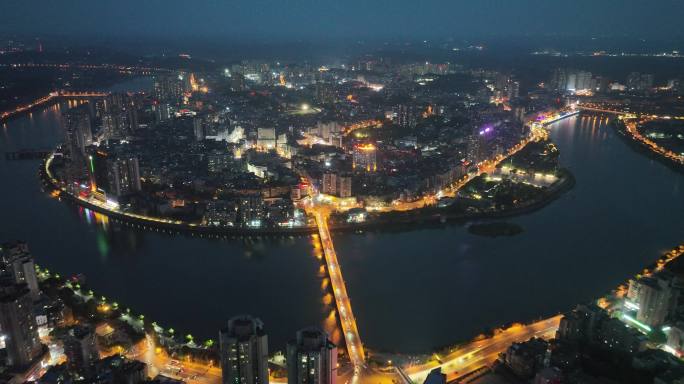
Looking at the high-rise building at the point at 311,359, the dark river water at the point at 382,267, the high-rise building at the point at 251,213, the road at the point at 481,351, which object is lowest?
the dark river water at the point at 382,267

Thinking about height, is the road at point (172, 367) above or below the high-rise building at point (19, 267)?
below

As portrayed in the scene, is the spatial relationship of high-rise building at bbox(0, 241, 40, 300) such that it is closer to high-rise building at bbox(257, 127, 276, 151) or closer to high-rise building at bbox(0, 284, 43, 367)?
high-rise building at bbox(0, 284, 43, 367)

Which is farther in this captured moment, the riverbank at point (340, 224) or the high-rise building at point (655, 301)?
the riverbank at point (340, 224)

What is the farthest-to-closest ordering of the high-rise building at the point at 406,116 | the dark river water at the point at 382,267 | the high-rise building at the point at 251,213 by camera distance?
the high-rise building at the point at 406,116 < the high-rise building at the point at 251,213 < the dark river water at the point at 382,267

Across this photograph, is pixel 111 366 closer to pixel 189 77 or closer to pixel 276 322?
pixel 276 322

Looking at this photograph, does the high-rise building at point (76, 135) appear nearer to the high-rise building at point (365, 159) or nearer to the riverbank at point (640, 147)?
the high-rise building at point (365, 159)

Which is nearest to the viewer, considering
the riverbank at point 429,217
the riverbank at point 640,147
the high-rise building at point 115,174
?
the riverbank at point 429,217

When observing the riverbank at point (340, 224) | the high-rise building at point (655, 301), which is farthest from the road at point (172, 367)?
the high-rise building at point (655, 301)

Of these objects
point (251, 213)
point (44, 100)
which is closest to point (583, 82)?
point (251, 213)

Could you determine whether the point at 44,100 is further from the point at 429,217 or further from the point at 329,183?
the point at 429,217
